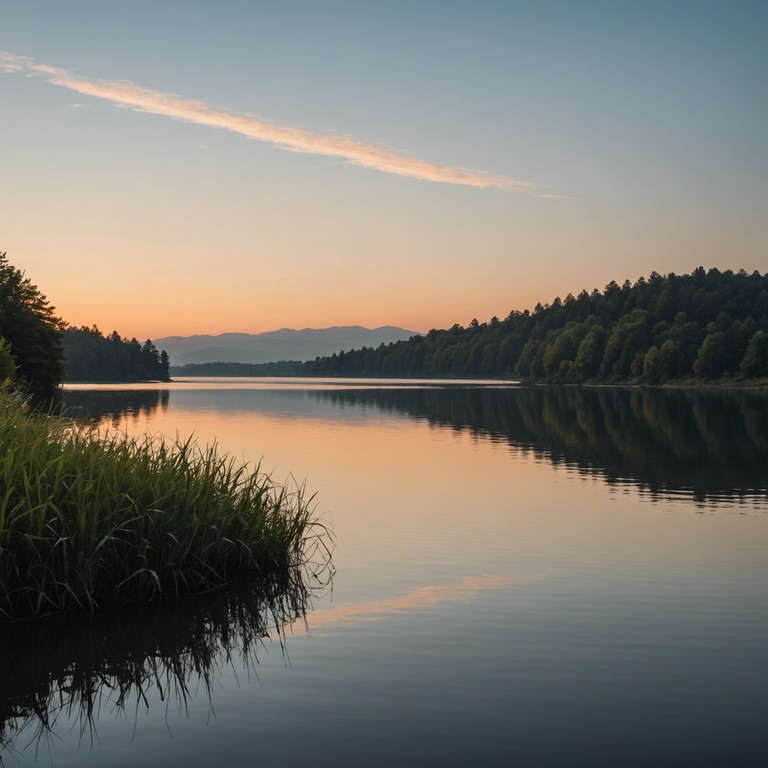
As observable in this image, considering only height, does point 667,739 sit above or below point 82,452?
below

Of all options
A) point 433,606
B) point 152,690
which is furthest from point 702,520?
point 152,690

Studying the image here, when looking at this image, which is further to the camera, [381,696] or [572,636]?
[572,636]

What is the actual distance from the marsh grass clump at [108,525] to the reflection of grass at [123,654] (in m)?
0.45

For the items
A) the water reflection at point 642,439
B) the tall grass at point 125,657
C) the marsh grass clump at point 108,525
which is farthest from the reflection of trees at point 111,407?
the tall grass at point 125,657

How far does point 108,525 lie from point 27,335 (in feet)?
286

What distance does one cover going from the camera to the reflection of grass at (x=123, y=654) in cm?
1085

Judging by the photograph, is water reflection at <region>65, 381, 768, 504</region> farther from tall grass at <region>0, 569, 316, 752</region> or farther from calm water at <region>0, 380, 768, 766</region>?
calm water at <region>0, 380, 768, 766</region>

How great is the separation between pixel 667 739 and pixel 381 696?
3354 millimetres

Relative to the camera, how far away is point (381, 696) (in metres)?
11.2

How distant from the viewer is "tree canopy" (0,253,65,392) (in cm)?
9250

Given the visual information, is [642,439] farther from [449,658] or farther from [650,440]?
[449,658]

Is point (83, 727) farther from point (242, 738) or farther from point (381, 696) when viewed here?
point (381, 696)

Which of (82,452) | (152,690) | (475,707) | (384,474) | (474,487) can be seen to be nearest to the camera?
(475,707)

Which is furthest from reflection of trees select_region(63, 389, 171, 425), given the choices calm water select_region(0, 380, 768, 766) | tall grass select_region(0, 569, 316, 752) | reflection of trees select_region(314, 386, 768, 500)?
tall grass select_region(0, 569, 316, 752)
